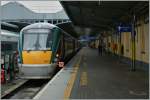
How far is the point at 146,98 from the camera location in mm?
10398

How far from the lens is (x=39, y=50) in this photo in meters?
19.1

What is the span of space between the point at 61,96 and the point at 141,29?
1332 cm

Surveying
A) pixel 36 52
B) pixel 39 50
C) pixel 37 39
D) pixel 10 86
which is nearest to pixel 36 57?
pixel 36 52

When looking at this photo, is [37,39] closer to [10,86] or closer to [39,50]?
[39,50]

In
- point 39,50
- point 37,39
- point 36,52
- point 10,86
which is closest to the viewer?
point 10,86

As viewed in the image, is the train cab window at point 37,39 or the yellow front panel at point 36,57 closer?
the yellow front panel at point 36,57

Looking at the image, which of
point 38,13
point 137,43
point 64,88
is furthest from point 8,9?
point 64,88

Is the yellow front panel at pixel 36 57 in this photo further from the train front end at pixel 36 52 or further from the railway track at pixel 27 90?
the railway track at pixel 27 90

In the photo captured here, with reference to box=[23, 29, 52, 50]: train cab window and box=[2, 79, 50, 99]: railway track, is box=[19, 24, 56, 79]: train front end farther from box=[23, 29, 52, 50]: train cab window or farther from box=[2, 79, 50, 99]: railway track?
box=[2, 79, 50, 99]: railway track

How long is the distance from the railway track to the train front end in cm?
64

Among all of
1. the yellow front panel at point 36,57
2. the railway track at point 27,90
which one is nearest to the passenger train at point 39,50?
the yellow front panel at point 36,57

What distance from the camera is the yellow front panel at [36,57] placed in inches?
729

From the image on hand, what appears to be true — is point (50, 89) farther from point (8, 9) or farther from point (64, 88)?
point (8, 9)

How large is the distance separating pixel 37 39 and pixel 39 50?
1028 mm
